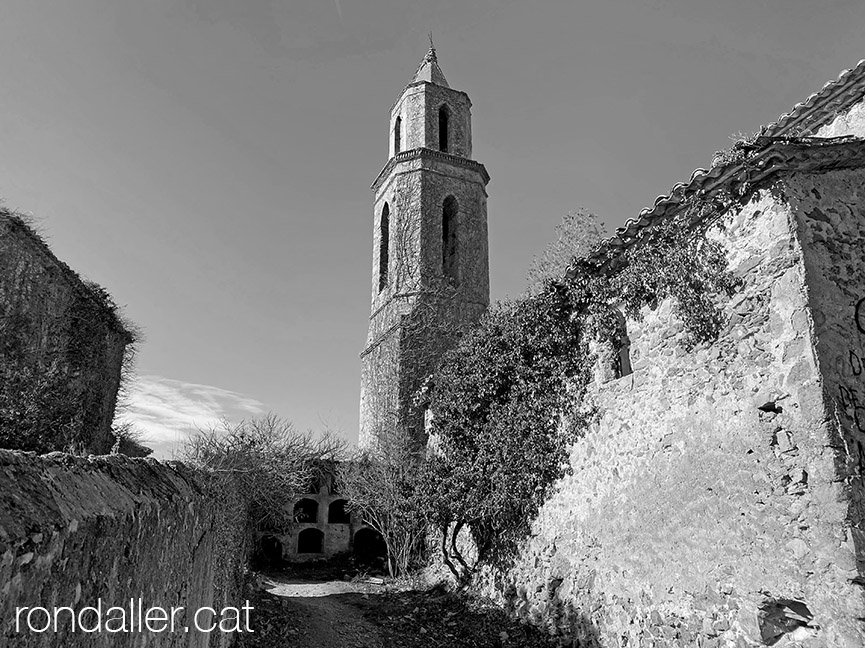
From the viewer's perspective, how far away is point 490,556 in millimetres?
12391

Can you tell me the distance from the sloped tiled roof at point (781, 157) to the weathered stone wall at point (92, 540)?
6.51 metres

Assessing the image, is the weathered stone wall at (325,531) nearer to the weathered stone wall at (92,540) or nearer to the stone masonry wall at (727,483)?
the stone masonry wall at (727,483)

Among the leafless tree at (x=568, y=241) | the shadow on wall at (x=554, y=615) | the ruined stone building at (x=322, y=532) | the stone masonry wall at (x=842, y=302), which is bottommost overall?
the shadow on wall at (x=554, y=615)

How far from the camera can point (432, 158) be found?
24438mm

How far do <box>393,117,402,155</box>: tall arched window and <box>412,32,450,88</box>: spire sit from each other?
1.88m

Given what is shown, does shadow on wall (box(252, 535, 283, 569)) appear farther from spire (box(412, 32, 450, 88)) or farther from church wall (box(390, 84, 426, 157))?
spire (box(412, 32, 450, 88))

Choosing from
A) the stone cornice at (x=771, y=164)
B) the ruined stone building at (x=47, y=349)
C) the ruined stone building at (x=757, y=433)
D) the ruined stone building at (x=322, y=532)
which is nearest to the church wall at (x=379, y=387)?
the ruined stone building at (x=322, y=532)

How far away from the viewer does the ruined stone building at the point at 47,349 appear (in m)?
11.0

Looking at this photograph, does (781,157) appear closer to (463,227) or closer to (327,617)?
(327,617)

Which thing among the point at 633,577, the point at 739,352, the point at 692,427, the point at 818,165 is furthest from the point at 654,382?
the point at 818,165

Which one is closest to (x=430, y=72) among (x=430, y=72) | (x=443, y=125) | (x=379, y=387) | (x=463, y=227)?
(x=430, y=72)

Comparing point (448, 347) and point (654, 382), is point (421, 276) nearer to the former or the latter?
point (448, 347)

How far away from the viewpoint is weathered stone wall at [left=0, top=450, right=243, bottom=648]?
1825 mm

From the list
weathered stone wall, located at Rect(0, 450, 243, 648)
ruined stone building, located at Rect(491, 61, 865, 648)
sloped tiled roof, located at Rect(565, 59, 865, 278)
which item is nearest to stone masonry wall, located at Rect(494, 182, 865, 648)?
ruined stone building, located at Rect(491, 61, 865, 648)
